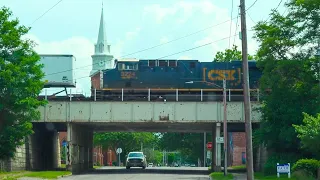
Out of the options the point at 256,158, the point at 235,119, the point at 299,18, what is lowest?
the point at 256,158

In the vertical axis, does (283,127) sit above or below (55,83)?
below

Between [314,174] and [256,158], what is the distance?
78.2 ft

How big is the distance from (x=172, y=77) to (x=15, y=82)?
1881 centimetres

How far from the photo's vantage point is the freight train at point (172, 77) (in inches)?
2175

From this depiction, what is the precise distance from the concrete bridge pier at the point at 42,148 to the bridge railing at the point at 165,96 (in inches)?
188

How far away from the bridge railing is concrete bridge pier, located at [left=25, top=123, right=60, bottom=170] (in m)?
4.79

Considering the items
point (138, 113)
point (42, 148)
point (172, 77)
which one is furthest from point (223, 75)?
point (42, 148)

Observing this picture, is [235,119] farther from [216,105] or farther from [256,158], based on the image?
[256,158]

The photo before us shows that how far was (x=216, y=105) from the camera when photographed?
52062 millimetres

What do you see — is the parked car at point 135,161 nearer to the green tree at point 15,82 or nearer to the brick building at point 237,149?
the green tree at point 15,82

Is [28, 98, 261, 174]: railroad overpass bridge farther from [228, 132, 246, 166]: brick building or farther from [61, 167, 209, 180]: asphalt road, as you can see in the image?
[228, 132, 246, 166]: brick building

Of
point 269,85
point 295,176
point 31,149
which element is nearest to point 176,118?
point 269,85

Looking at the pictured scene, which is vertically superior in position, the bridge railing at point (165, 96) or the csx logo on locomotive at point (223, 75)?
the csx logo on locomotive at point (223, 75)

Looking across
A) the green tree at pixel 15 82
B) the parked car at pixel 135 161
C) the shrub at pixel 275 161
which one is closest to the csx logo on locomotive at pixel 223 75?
the shrub at pixel 275 161
